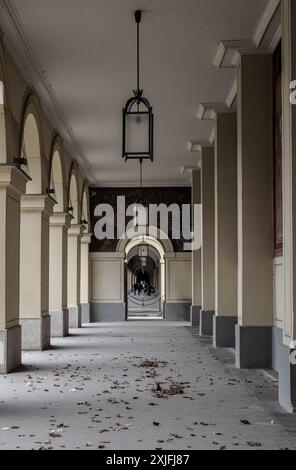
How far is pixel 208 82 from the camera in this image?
49.0 feet

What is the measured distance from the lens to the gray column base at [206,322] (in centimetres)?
2042

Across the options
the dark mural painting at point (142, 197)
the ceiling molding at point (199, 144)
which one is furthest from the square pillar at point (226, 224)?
the dark mural painting at point (142, 197)

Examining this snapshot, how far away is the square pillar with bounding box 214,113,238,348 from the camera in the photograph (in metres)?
16.6

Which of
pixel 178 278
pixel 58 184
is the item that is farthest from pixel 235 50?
pixel 178 278

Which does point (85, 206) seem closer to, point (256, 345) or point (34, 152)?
point (34, 152)

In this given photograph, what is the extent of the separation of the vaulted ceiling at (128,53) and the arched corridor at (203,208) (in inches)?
1.9

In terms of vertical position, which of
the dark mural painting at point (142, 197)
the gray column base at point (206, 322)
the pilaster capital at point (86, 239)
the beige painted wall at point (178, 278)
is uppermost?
the dark mural painting at point (142, 197)

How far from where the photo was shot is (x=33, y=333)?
54.0 ft

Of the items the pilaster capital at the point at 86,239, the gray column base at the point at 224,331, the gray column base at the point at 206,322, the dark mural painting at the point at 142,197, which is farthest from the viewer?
the dark mural painting at the point at 142,197

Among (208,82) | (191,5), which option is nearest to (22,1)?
(191,5)

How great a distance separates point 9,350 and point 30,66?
5.93 m

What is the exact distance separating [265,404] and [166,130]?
11.6m

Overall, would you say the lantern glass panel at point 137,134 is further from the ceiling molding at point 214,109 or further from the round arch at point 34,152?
the round arch at point 34,152

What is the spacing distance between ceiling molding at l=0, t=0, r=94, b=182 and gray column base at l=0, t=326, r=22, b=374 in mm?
5514
